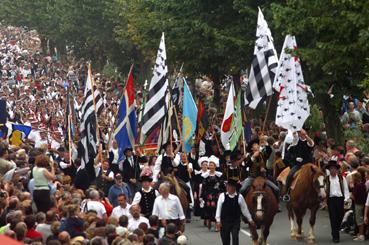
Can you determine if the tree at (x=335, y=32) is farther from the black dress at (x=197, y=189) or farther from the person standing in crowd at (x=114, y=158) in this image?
the person standing in crowd at (x=114, y=158)

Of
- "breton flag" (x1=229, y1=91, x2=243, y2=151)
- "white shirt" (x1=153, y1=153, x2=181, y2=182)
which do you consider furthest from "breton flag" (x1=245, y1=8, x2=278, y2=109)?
"white shirt" (x1=153, y1=153, x2=181, y2=182)

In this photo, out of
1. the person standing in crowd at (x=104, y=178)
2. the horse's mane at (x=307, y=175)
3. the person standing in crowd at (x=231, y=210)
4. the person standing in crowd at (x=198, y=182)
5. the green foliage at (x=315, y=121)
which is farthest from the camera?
the green foliage at (x=315, y=121)

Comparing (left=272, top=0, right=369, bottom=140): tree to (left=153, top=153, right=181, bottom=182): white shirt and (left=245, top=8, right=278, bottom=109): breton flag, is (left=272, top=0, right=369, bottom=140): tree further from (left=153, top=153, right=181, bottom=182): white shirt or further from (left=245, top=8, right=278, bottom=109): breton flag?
(left=153, top=153, right=181, bottom=182): white shirt

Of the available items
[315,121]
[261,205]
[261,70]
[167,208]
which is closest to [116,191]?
[167,208]

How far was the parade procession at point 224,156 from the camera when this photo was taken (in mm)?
22359

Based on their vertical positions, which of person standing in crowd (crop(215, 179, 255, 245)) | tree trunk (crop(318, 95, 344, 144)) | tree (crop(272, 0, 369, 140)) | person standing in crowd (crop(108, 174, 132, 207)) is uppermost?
tree (crop(272, 0, 369, 140))

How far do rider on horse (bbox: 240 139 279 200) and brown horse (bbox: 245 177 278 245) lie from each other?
0.20m

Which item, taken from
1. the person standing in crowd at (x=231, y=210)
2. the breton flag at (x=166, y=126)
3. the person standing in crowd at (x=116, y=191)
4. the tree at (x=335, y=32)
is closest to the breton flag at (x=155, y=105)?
the breton flag at (x=166, y=126)

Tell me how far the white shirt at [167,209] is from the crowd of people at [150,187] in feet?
0.06

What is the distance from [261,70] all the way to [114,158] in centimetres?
414

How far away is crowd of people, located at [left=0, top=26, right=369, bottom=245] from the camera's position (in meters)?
19.7

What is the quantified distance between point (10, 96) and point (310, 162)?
120 feet

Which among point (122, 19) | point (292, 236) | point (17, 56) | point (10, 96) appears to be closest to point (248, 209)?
point (292, 236)

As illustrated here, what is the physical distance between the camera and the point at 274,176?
2975 cm
